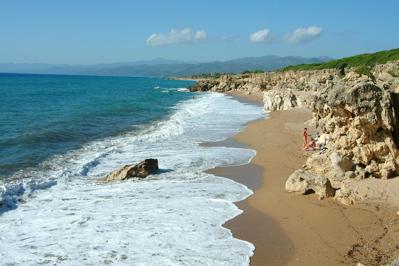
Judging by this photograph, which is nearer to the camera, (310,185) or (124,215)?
(124,215)

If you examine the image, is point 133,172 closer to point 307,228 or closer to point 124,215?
point 124,215

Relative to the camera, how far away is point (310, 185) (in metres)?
14.7

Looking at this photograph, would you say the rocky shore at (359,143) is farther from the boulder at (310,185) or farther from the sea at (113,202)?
the sea at (113,202)

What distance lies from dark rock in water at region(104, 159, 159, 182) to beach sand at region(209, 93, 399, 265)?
2.98 meters

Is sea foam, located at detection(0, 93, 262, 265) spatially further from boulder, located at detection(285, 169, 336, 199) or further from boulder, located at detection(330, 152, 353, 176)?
boulder, located at detection(330, 152, 353, 176)

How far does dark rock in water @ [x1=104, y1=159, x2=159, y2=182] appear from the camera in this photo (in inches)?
682

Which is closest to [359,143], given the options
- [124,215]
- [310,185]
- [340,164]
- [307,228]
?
[340,164]

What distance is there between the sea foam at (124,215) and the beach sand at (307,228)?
503 millimetres

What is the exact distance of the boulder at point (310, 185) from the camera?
14.1 metres

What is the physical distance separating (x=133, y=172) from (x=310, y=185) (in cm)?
659

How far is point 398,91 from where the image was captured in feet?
49.0

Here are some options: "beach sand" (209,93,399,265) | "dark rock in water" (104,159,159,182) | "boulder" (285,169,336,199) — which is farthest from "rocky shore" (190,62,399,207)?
"dark rock in water" (104,159,159,182)

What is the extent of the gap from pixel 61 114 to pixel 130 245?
32.2 meters

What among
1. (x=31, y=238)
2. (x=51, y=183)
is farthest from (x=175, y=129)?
(x=31, y=238)
